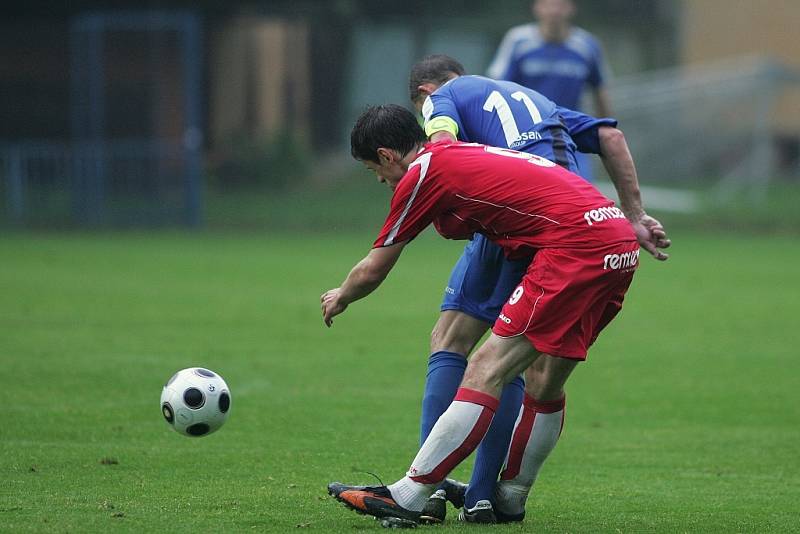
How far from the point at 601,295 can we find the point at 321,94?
19.2 meters

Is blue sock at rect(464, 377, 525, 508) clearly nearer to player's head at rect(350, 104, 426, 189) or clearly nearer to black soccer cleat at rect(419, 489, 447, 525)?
black soccer cleat at rect(419, 489, 447, 525)

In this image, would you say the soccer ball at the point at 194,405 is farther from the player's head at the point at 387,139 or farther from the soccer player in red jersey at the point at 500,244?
the player's head at the point at 387,139

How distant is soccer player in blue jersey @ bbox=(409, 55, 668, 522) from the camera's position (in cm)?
512

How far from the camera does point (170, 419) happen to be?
17.9ft

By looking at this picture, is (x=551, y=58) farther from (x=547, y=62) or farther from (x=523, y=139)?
(x=523, y=139)

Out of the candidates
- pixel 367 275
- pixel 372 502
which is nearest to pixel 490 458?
pixel 372 502

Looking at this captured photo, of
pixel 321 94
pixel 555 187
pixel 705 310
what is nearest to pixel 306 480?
pixel 555 187

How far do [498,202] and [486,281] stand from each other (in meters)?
0.55

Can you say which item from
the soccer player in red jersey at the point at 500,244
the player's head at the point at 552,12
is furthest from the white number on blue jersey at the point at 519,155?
the player's head at the point at 552,12

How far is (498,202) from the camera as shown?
471 centimetres

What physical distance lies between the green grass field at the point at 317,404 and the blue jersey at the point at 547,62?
7.38 feet

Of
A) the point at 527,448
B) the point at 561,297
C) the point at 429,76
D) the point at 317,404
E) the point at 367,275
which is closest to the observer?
the point at 561,297

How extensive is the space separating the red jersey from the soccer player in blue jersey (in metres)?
0.32

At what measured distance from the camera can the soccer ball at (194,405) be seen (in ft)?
17.7
